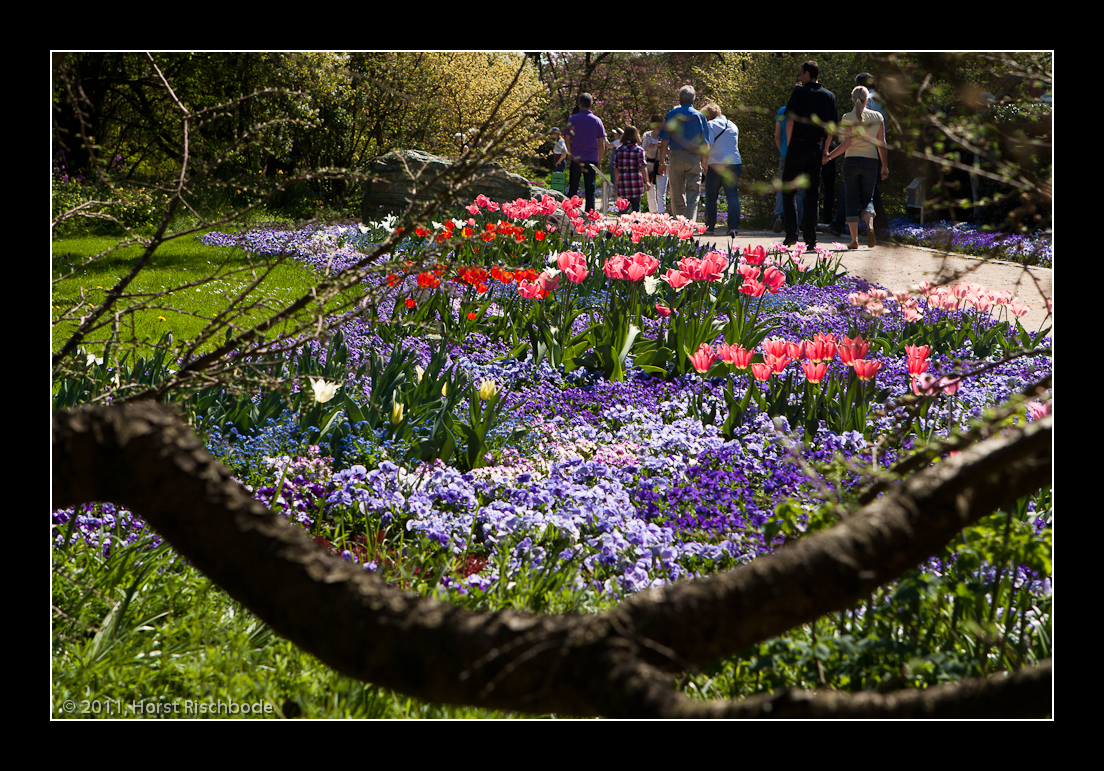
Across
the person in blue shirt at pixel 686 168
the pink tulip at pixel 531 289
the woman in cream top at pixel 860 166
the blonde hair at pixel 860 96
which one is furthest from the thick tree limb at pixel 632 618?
the person in blue shirt at pixel 686 168

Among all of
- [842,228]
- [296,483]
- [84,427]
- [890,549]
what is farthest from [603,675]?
[842,228]

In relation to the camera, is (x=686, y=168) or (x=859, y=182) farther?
(x=686, y=168)

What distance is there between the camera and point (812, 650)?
5.95ft

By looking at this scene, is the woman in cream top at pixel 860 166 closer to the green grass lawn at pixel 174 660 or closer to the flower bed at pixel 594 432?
the flower bed at pixel 594 432

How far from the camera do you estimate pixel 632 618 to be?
3.61ft

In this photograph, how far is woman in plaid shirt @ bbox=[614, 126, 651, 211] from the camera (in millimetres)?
11602

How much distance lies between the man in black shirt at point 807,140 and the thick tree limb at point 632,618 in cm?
727

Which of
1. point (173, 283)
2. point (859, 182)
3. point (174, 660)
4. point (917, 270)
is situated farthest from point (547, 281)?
point (859, 182)

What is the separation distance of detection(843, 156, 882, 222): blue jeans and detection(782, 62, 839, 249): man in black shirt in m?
0.36

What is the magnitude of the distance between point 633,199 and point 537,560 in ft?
33.9

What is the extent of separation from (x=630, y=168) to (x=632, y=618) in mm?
11354

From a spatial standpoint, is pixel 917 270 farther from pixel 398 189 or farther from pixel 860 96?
pixel 398 189

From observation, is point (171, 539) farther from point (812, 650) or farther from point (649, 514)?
point (649, 514)

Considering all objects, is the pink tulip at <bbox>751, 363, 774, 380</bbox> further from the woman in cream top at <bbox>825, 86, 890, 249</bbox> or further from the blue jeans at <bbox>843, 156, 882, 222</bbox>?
the blue jeans at <bbox>843, 156, 882, 222</bbox>
